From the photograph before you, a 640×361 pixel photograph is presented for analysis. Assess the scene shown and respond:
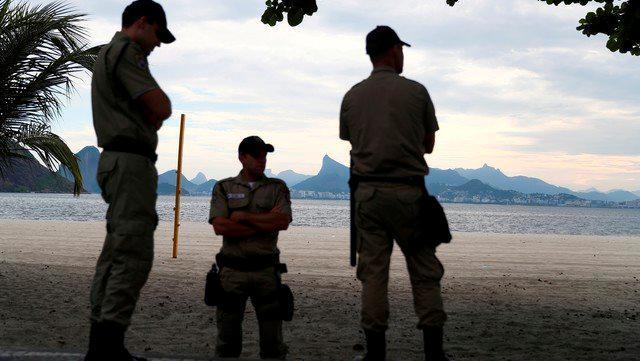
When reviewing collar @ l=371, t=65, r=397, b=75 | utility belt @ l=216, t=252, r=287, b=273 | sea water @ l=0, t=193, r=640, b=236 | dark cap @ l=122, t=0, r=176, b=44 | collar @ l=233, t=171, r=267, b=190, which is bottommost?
sea water @ l=0, t=193, r=640, b=236

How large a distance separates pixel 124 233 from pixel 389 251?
162cm

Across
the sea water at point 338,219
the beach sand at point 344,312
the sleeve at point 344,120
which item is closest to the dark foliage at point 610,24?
the beach sand at point 344,312

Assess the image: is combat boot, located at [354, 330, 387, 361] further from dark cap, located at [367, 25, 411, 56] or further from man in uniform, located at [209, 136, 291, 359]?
dark cap, located at [367, 25, 411, 56]

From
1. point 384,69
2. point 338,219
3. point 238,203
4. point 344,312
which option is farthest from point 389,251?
point 338,219

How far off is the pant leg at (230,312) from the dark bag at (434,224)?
1598 mm

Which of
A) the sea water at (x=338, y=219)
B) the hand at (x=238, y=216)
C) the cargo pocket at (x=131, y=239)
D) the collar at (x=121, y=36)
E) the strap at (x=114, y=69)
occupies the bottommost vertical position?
the sea water at (x=338, y=219)

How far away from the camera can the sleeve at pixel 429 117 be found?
4.18 metres

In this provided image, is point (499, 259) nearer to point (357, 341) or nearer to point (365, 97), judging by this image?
point (357, 341)

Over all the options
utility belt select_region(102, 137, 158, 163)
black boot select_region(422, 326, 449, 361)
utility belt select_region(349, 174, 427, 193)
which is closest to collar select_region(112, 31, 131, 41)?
utility belt select_region(102, 137, 158, 163)

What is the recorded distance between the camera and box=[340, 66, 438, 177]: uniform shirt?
4.08 meters

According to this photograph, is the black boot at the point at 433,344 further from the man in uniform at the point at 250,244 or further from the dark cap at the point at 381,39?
the dark cap at the point at 381,39

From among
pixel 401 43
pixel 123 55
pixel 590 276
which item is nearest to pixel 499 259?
pixel 590 276

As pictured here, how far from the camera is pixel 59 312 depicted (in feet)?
26.7

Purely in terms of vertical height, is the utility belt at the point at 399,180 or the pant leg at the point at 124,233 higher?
the utility belt at the point at 399,180
